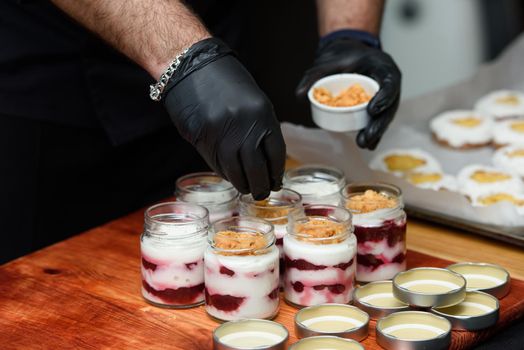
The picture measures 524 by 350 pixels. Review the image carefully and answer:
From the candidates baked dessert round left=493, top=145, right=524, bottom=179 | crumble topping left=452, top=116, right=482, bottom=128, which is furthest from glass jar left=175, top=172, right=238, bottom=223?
crumble topping left=452, top=116, right=482, bottom=128

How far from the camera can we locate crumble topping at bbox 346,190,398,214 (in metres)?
2.07

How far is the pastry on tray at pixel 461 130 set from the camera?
3041 mm

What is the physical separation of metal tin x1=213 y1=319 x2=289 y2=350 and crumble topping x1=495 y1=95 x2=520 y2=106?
6.42 ft

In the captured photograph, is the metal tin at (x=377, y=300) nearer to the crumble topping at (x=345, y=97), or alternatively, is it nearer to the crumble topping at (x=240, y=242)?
the crumble topping at (x=240, y=242)

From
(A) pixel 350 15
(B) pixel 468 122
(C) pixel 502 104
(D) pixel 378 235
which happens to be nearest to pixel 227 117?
(D) pixel 378 235

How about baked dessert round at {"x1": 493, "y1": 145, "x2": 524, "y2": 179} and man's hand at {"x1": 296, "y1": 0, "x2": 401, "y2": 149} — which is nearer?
man's hand at {"x1": 296, "y1": 0, "x2": 401, "y2": 149}

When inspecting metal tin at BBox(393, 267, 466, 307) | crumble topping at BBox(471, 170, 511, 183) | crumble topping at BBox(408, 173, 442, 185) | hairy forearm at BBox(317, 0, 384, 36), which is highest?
hairy forearm at BBox(317, 0, 384, 36)

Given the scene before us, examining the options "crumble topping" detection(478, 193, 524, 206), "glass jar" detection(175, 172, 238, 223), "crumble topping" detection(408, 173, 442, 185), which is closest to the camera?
"glass jar" detection(175, 172, 238, 223)

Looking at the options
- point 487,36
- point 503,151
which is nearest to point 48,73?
point 503,151

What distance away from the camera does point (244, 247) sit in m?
1.85

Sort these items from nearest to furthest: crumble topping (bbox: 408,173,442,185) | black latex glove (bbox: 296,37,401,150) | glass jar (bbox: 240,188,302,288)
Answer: glass jar (bbox: 240,188,302,288)
black latex glove (bbox: 296,37,401,150)
crumble topping (bbox: 408,173,442,185)

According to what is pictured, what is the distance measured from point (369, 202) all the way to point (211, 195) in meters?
0.41

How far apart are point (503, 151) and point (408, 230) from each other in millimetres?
708

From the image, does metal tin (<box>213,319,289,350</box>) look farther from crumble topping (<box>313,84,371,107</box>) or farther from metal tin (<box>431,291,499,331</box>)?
crumble topping (<box>313,84,371,107</box>)
